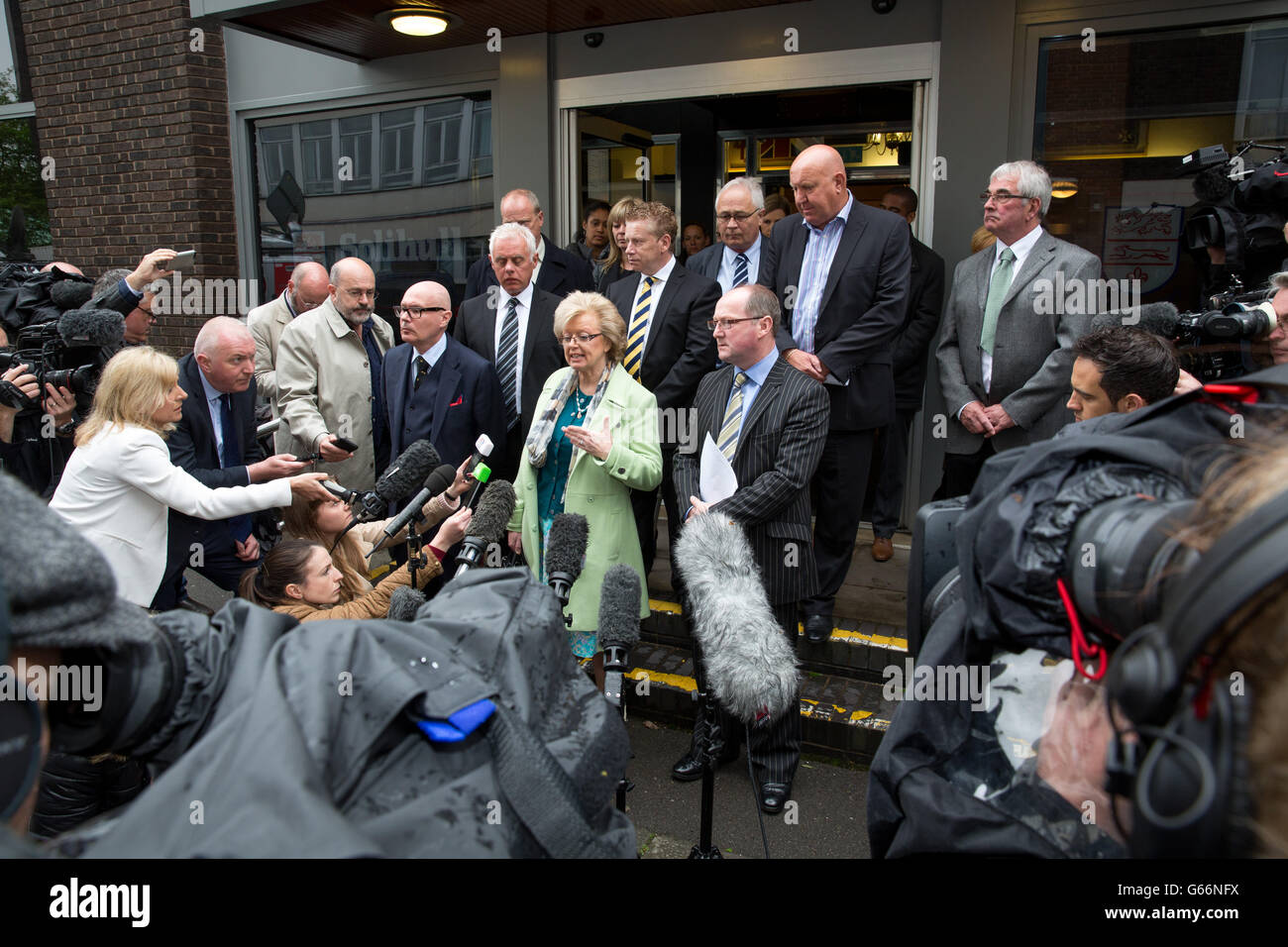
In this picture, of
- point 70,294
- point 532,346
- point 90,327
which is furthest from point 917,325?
point 70,294

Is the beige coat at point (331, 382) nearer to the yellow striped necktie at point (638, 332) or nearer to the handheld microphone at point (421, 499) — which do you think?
the yellow striped necktie at point (638, 332)

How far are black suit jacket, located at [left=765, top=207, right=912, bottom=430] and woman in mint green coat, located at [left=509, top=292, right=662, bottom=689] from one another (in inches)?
34.1

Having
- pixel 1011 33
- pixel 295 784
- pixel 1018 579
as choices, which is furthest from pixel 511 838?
pixel 1011 33

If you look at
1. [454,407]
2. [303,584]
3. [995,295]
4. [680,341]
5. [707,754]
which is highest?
[995,295]

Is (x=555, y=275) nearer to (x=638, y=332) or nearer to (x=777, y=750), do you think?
(x=638, y=332)

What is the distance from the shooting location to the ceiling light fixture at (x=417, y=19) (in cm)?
586

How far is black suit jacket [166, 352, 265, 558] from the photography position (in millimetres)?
3814

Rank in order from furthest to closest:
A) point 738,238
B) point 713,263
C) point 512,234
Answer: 1. point 713,263
2. point 738,238
3. point 512,234

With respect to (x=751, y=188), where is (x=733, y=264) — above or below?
below

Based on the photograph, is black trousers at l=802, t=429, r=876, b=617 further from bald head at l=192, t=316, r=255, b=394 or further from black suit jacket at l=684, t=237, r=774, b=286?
bald head at l=192, t=316, r=255, b=394

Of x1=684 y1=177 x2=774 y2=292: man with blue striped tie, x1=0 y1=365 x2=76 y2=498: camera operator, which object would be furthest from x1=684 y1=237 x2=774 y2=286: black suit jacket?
x1=0 y1=365 x2=76 y2=498: camera operator

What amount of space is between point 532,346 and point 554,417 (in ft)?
3.02

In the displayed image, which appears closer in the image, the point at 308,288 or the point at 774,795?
the point at 774,795

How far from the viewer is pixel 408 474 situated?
3.03 metres
